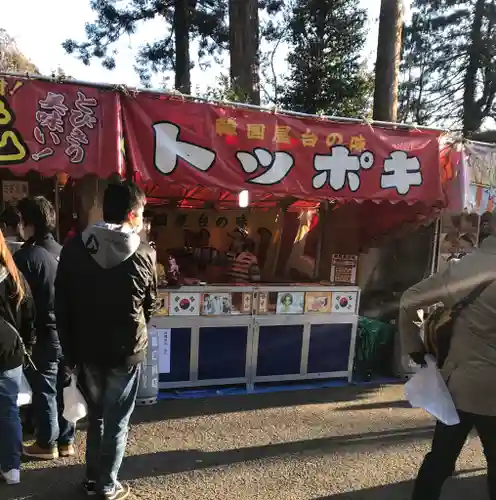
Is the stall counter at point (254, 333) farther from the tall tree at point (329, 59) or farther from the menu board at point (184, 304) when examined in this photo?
the tall tree at point (329, 59)

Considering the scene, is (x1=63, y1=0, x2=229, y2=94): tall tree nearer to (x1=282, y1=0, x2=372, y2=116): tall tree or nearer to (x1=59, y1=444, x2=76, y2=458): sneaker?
(x1=282, y1=0, x2=372, y2=116): tall tree

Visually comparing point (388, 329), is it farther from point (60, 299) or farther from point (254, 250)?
point (60, 299)

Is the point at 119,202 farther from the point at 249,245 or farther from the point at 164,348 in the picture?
the point at 249,245

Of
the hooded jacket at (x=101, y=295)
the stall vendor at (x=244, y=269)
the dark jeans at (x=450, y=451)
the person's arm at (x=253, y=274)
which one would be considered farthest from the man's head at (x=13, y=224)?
the dark jeans at (x=450, y=451)

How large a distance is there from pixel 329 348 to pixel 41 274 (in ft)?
10.7

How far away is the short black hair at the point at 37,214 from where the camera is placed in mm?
3213

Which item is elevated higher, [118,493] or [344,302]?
[344,302]

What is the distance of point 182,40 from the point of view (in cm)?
1303

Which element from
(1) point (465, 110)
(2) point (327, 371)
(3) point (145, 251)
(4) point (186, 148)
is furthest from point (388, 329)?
(1) point (465, 110)

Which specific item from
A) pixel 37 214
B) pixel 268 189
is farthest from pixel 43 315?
pixel 268 189

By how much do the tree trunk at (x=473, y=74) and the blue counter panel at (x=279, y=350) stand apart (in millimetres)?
17166

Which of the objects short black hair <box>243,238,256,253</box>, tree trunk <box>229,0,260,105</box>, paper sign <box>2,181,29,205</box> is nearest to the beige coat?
short black hair <box>243,238,256,253</box>

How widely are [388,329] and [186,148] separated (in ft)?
10.6

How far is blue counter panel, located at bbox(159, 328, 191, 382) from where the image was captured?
482 centimetres
